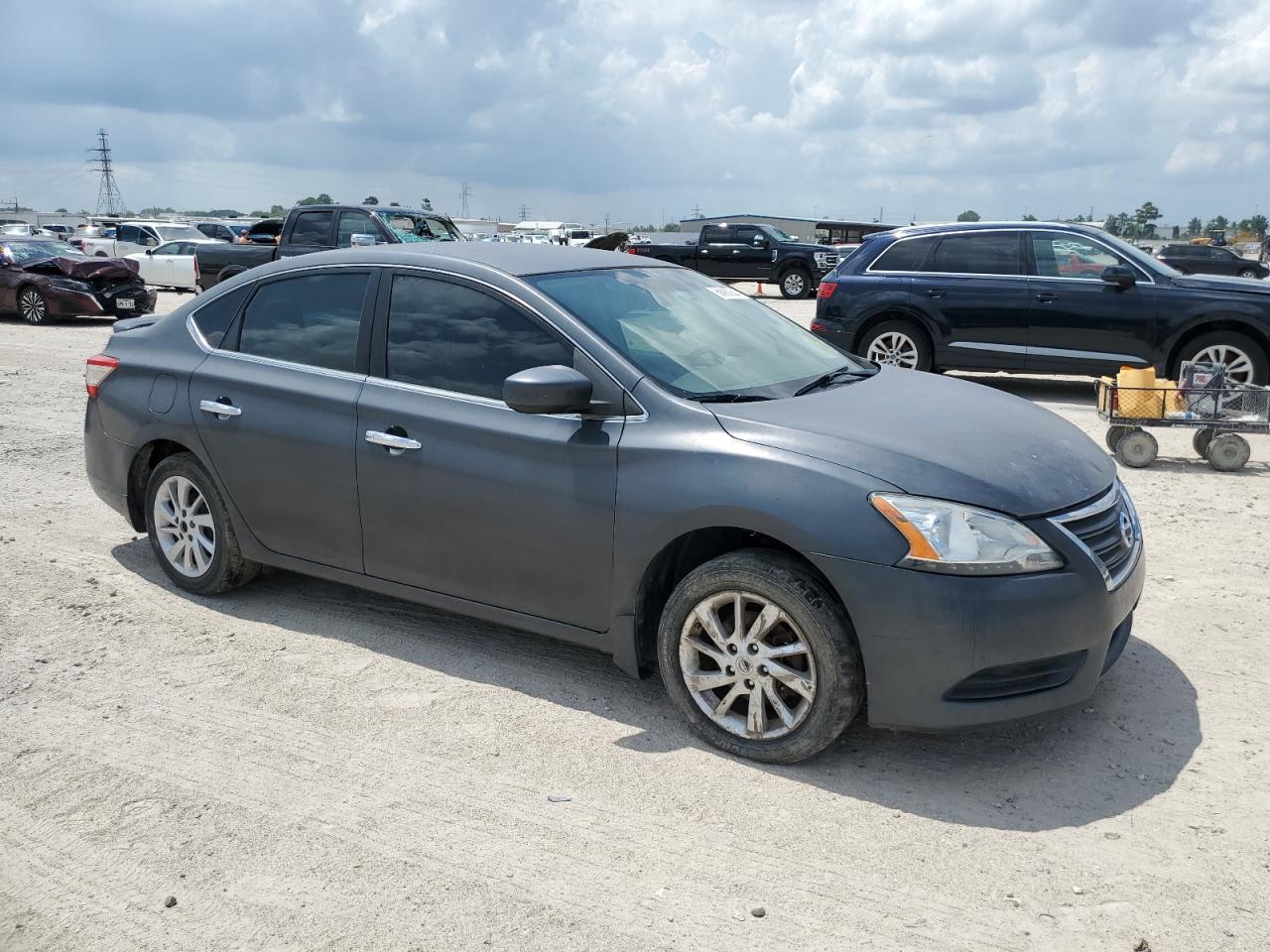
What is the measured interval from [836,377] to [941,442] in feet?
3.11

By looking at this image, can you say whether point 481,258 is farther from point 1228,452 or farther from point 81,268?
point 81,268

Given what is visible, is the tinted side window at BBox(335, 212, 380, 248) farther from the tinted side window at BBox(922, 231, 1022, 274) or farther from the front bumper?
the front bumper

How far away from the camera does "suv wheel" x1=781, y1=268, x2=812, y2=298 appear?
96.9 feet

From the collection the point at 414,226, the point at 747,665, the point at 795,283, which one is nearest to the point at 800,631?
the point at 747,665

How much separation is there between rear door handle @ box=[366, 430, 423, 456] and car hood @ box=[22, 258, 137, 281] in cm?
1662

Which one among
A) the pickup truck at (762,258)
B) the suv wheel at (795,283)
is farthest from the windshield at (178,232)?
the suv wheel at (795,283)

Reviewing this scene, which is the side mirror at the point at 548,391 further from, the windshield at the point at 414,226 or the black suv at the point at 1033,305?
the windshield at the point at 414,226

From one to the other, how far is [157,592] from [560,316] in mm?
2715

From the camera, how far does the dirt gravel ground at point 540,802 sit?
3.09 metres

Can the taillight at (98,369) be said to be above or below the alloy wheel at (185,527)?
above

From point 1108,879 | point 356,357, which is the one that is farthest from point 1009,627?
point 356,357

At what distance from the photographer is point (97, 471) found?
19.2 feet

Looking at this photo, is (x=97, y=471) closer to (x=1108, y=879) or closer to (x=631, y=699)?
(x=631, y=699)

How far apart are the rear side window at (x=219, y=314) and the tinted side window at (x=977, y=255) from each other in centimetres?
816
